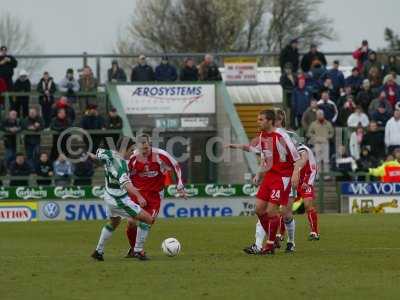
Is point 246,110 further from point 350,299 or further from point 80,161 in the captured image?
point 350,299

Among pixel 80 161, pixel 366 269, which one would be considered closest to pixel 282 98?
pixel 80 161

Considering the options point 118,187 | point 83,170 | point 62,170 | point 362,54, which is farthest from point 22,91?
point 118,187

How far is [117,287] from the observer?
41.2 feet

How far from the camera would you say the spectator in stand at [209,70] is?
36.4 m

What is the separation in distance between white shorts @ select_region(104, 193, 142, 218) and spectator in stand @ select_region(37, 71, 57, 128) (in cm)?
1828

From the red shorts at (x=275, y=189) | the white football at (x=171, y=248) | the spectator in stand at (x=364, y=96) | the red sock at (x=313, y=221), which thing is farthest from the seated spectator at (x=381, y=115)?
the white football at (x=171, y=248)

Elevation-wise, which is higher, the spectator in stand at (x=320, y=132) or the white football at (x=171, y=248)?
the spectator in stand at (x=320, y=132)

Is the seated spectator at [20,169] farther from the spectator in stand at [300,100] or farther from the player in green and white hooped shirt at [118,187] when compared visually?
the player in green and white hooped shirt at [118,187]

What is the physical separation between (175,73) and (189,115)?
5.91 ft

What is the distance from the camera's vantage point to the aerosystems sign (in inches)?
1458

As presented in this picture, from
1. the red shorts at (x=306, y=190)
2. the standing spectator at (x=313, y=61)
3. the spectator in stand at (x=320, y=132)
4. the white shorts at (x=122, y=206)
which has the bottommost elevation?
the red shorts at (x=306, y=190)

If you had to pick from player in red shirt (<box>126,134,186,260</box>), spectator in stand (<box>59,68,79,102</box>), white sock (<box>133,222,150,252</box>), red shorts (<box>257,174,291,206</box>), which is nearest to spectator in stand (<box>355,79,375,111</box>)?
spectator in stand (<box>59,68,79,102</box>)

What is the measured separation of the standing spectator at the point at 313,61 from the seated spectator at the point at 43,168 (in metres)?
9.22

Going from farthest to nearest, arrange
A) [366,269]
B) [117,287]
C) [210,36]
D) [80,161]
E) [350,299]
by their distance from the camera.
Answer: [210,36]
[80,161]
[366,269]
[117,287]
[350,299]
